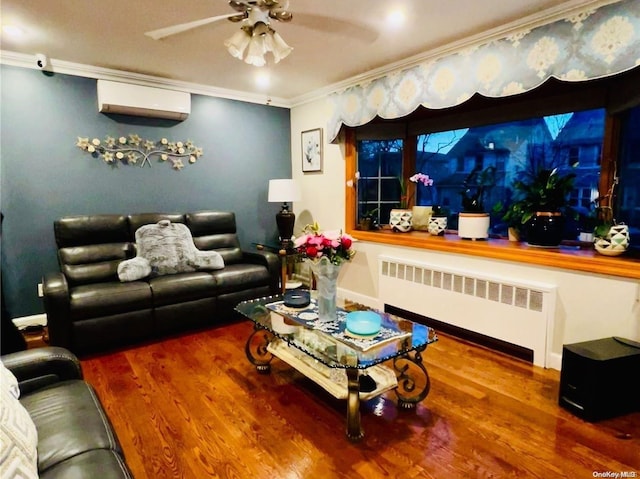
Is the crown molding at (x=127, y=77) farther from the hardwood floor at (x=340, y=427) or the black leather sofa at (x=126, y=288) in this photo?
the hardwood floor at (x=340, y=427)

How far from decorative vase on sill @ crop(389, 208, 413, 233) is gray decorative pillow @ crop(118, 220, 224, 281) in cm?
173

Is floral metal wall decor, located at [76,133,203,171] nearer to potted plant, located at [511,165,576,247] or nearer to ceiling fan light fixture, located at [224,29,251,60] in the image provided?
ceiling fan light fixture, located at [224,29,251,60]

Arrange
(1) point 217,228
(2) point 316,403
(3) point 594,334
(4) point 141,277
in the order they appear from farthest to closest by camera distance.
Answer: (1) point 217,228
(4) point 141,277
(3) point 594,334
(2) point 316,403

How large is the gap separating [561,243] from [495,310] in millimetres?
713

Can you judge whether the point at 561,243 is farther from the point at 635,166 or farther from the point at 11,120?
the point at 11,120

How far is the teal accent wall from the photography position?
3275 millimetres

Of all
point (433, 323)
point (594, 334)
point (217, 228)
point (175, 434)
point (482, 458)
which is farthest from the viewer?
point (217, 228)

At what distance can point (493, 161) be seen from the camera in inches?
130

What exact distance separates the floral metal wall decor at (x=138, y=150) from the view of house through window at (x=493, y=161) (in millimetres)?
1891

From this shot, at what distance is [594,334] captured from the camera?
239 centimetres

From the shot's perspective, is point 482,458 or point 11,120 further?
point 11,120

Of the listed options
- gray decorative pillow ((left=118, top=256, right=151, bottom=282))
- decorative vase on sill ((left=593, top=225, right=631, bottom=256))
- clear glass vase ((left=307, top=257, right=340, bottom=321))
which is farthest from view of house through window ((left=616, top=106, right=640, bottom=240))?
gray decorative pillow ((left=118, top=256, right=151, bottom=282))

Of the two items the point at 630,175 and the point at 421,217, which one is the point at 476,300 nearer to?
the point at 421,217

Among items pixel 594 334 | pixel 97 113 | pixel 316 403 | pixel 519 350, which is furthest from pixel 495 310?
pixel 97 113
